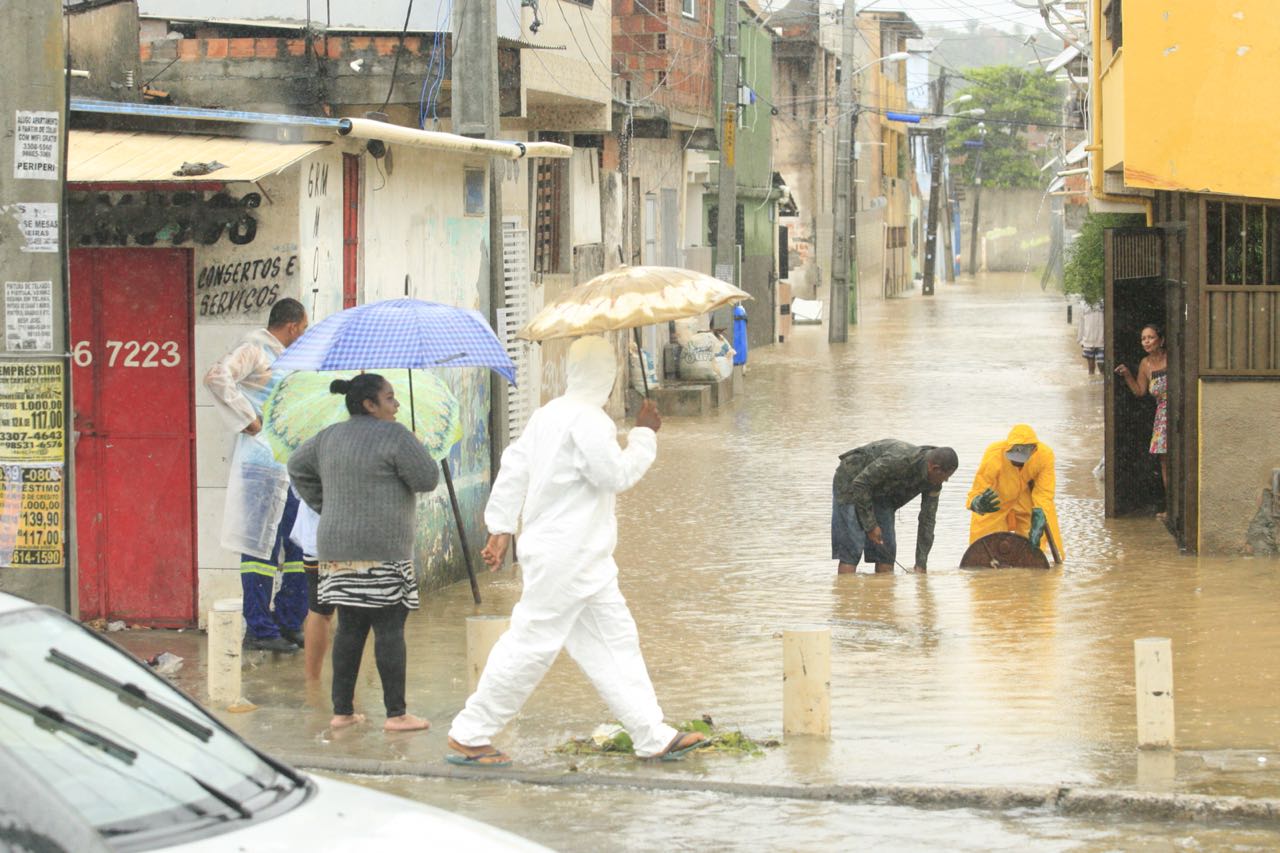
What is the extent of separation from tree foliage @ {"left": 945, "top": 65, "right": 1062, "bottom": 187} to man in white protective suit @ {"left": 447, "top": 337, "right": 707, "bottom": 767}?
92502 millimetres

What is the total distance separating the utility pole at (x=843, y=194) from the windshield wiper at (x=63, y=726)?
37.8 meters

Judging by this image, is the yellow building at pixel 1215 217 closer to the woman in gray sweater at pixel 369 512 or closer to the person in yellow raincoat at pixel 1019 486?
the person in yellow raincoat at pixel 1019 486

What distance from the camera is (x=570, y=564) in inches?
291

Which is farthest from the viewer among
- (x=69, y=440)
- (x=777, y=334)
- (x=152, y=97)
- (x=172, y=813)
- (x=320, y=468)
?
(x=777, y=334)

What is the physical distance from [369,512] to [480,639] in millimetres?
1079

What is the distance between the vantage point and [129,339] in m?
10.6

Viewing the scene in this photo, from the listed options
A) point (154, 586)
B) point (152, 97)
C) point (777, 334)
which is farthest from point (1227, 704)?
point (777, 334)

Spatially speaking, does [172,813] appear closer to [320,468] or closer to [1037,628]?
[320,468]

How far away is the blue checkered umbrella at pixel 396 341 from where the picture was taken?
914 centimetres

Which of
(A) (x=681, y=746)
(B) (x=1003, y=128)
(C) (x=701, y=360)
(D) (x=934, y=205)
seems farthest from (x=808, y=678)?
(B) (x=1003, y=128)

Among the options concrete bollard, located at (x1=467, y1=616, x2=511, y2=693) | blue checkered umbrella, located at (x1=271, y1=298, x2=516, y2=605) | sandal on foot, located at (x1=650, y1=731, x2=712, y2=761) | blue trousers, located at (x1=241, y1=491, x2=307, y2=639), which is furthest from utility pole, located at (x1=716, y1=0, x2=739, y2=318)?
sandal on foot, located at (x1=650, y1=731, x2=712, y2=761)

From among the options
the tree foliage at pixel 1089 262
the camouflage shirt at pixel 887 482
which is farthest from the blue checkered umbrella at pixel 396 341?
the tree foliage at pixel 1089 262

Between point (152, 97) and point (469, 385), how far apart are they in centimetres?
365

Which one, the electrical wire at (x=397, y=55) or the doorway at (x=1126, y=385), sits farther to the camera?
the doorway at (x=1126, y=385)
